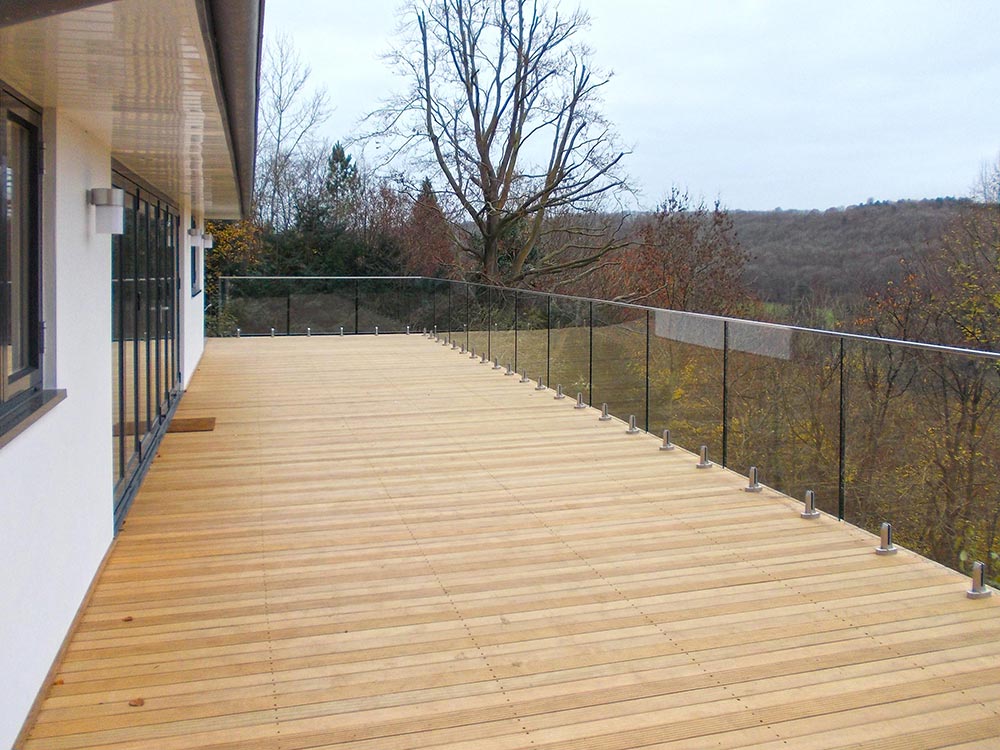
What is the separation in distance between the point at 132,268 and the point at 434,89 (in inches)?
633

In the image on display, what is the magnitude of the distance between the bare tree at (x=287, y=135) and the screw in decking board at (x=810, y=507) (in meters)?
22.7

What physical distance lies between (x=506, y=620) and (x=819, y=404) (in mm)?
2512

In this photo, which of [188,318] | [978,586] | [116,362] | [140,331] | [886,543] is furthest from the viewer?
[188,318]

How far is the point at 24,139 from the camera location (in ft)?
11.5

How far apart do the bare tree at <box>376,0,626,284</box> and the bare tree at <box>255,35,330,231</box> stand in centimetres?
655

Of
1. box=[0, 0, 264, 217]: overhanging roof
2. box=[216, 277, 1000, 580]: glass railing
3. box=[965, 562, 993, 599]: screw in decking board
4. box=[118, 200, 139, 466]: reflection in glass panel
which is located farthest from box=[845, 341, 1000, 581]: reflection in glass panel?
box=[118, 200, 139, 466]: reflection in glass panel

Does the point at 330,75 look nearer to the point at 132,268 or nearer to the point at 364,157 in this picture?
the point at 364,157

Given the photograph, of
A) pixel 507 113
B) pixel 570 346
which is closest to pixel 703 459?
pixel 570 346

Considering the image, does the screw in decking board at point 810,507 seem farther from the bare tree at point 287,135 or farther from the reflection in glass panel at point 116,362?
the bare tree at point 287,135

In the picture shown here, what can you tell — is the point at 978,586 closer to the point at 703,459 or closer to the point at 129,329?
the point at 703,459

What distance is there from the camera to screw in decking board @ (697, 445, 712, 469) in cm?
674

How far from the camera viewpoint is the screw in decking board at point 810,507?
545cm

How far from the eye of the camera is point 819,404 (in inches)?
219

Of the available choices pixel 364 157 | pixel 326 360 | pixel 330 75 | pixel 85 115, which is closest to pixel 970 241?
pixel 326 360
